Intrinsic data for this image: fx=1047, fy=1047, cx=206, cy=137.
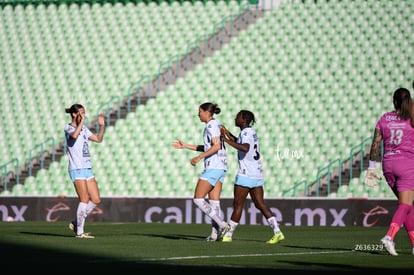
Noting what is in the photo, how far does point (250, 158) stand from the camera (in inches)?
631

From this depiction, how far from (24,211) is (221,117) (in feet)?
21.0

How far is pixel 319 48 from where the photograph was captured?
3095cm

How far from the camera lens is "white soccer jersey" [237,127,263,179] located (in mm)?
15898

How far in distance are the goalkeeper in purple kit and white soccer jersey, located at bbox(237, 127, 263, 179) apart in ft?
9.45

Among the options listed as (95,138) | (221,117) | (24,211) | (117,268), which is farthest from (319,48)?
(117,268)

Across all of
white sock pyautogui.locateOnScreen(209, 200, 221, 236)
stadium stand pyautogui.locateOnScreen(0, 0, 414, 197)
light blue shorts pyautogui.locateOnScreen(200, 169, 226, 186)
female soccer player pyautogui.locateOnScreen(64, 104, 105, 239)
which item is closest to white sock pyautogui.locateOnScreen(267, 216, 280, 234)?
white sock pyautogui.locateOnScreen(209, 200, 221, 236)

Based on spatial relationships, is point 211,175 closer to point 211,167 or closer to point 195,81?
point 211,167

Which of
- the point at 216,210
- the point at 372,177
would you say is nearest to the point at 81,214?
the point at 216,210

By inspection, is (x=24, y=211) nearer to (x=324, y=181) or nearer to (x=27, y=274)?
(x=324, y=181)

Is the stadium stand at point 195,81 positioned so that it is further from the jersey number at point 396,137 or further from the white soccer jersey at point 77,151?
the jersey number at point 396,137

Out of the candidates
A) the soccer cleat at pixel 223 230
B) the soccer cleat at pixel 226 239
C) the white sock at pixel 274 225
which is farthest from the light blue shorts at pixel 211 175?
the white sock at pixel 274 225

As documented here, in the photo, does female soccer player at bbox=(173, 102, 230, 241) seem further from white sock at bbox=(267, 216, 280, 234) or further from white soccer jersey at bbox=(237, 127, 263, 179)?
white sock at bbox=(267, 216, 280, 234)

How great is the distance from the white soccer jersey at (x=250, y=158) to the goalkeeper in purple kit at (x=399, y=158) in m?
2.88

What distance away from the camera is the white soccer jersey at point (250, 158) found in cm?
1590
